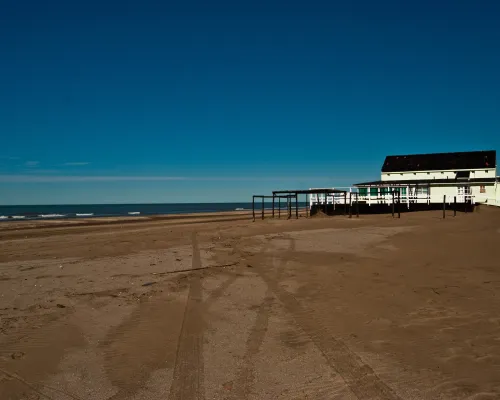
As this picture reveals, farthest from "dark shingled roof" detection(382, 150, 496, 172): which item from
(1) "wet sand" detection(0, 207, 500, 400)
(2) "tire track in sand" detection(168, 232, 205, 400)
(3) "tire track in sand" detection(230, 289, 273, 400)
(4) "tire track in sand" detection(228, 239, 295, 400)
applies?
(2) "tire track in sand" detection(168, 232, 205, 400)

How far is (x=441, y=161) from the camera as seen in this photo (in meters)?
54.9

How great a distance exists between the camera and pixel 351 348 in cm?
520

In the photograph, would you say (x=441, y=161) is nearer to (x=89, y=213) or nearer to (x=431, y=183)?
(x=431, y=183)

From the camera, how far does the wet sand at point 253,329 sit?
14.0 feet

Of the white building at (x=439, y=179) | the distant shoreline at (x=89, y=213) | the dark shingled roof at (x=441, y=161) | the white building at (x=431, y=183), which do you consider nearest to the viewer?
the white building at (x=431, y=183)

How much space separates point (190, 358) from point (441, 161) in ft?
187

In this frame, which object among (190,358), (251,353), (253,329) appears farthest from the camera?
(253,329)

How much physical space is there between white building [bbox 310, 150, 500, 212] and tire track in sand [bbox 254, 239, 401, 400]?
26428mm

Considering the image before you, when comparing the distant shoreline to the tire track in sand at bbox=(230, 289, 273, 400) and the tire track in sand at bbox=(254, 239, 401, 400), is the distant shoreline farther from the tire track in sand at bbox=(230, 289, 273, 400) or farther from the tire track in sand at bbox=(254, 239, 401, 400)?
the tire track in sand at bbox=(254, 239, 401, 400)

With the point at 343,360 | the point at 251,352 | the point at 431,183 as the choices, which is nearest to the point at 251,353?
the point at 251,352

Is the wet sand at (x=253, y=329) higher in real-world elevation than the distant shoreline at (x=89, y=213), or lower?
lower

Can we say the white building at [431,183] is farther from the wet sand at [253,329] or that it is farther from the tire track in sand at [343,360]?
the tire track in sand at [343,360]

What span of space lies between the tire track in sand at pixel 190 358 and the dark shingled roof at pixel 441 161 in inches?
2100

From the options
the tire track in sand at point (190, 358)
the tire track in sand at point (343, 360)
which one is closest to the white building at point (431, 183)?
the tire track in sand at point (343, 360)
